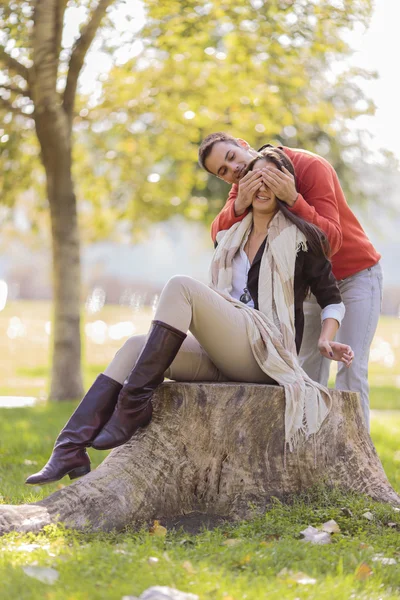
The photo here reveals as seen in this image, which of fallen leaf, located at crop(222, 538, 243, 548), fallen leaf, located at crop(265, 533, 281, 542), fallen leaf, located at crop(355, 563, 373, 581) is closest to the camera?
fallen leaf, located at crop(355, 563, 373, 581)

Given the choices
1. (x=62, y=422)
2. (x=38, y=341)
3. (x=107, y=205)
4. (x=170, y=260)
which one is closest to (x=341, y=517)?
(x=62, y=422)

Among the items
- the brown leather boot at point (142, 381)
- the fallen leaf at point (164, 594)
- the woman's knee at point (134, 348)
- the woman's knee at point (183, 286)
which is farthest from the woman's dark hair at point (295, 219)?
the fallen leaf at point (164, 594)

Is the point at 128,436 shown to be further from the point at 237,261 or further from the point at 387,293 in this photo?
the point at 387,293

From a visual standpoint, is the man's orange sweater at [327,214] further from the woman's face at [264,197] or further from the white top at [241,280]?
the white top at [241,280]

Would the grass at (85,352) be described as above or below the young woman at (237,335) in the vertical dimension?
below

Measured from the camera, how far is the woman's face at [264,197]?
4074 millimetres

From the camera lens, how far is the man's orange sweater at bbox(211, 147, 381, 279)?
4.14m

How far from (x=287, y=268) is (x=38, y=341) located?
2050cm

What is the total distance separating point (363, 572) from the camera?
295 centimetres

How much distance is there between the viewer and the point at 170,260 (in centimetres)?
11900

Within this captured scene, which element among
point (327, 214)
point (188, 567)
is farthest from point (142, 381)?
point (327, 214)

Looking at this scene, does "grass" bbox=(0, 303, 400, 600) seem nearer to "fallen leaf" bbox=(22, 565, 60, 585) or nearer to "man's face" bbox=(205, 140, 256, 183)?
"fallen leaf" bbox=(22, 565, 60, 585)

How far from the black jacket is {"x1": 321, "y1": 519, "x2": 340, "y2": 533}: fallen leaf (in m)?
1.00

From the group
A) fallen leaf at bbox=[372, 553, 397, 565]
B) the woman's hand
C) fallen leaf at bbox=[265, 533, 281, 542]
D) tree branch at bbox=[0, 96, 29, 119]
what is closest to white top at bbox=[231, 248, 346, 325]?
the woman's hand
